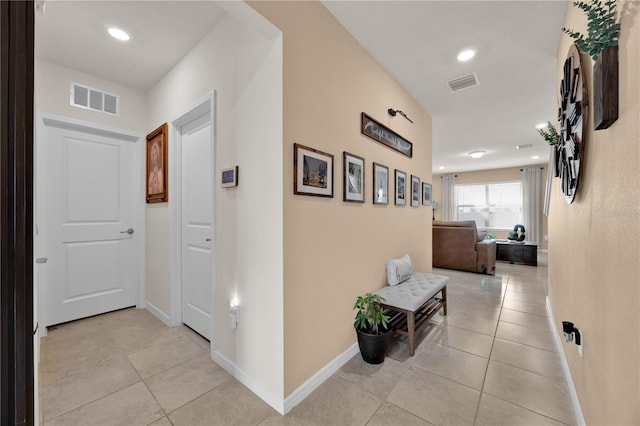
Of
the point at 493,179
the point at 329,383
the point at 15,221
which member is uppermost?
the point at 493,179

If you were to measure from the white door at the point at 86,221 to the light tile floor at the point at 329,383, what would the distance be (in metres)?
0.34

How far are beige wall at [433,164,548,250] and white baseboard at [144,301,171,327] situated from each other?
31.3ft

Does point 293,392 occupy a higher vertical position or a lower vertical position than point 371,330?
lower

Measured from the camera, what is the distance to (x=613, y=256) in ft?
3.12

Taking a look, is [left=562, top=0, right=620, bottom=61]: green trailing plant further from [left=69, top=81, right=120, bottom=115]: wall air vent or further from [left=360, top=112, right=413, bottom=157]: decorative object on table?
[left=69, top=81, right=120, bottom=115]: wall air vent

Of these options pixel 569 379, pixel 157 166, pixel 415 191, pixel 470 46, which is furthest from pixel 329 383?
pixel 470 46

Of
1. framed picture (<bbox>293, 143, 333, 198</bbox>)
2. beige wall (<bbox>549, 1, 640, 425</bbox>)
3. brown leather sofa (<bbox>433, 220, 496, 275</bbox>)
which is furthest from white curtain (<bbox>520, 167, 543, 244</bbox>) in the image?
framed picture (<bbox>293, 143, 333, 198</bbox>)

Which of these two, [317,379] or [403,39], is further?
[403,39]

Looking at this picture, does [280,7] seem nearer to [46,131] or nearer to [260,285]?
[260,285]

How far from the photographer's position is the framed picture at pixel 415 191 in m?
3.26

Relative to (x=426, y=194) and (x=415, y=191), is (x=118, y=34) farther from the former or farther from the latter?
(x=426, y=194)

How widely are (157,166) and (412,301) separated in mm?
3004

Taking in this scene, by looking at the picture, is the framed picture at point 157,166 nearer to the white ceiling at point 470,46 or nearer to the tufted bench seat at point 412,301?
the white ceiling at point 470,46

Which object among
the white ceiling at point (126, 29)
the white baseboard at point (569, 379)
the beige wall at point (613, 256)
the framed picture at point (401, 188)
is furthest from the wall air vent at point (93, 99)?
the white baseboard at point (569, 379)
